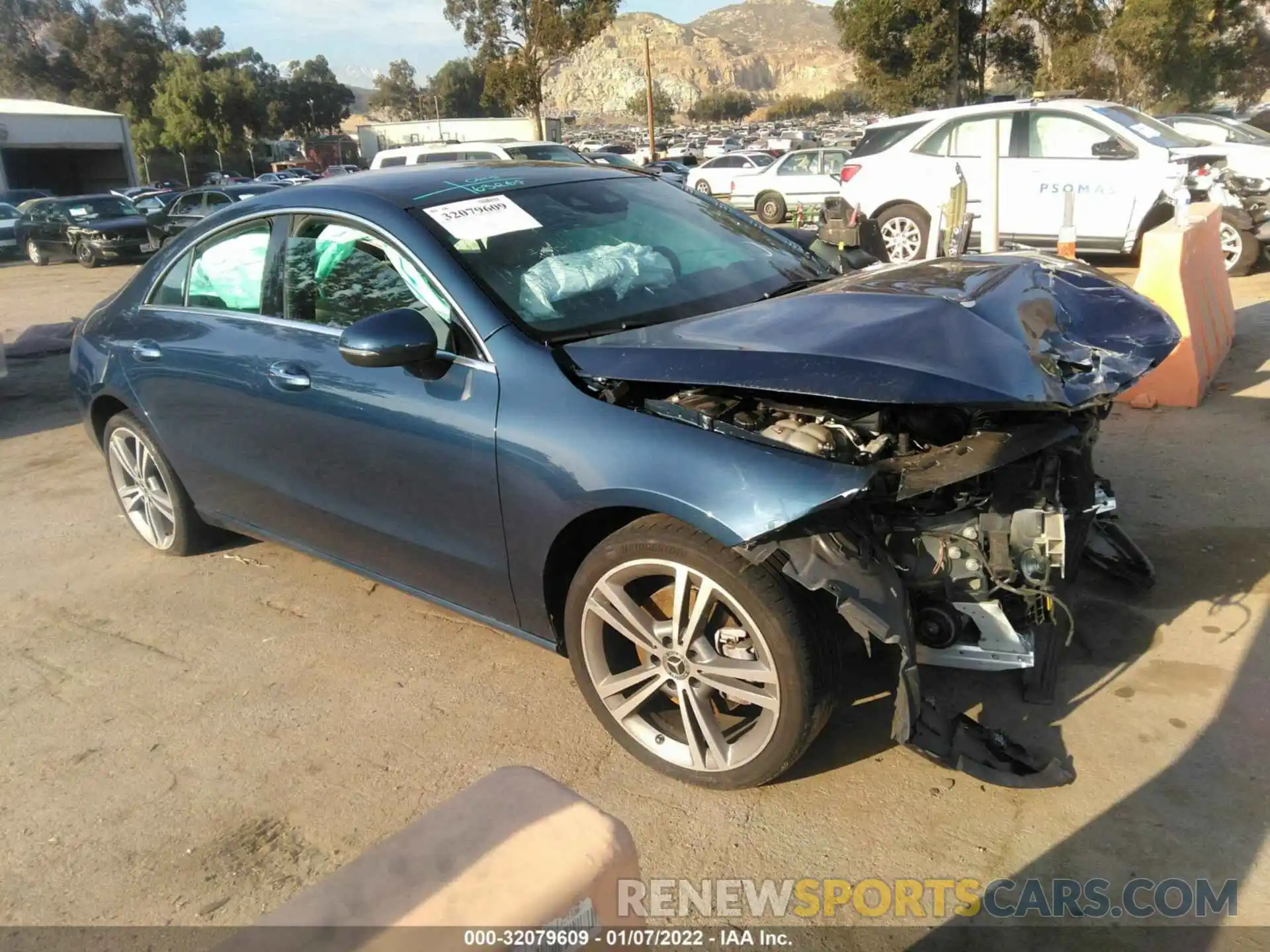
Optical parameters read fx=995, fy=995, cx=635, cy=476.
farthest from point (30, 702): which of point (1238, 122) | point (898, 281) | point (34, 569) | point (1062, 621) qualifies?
point (1238, 122)

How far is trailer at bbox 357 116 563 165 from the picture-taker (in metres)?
28.8

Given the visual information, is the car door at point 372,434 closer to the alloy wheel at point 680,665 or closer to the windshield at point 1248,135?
the alloy wheel at point 680,665

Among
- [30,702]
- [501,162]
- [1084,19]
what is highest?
[1084,19]

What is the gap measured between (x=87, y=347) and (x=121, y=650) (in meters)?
1.70

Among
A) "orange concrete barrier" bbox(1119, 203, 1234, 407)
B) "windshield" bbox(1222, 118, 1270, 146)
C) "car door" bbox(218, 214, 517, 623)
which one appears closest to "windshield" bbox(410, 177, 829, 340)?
"car door" bbox(218, 214, 517, 623)

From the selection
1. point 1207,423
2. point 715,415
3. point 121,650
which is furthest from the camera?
point 1207,423

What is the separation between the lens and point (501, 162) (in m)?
4.09

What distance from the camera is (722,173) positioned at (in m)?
23.3

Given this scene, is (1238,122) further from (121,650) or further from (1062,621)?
(121,650)

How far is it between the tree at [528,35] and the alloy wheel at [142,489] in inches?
1310

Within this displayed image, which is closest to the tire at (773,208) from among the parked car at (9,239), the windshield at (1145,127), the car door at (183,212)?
the windshield at (1145,127)

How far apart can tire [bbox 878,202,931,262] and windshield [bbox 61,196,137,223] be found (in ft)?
55.3

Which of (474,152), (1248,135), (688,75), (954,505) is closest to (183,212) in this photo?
(474,152)

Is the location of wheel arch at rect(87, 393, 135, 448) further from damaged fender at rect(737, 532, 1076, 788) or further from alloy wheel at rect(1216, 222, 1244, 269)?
alloy wheel at rect(1216, 222, 1244, 269)
